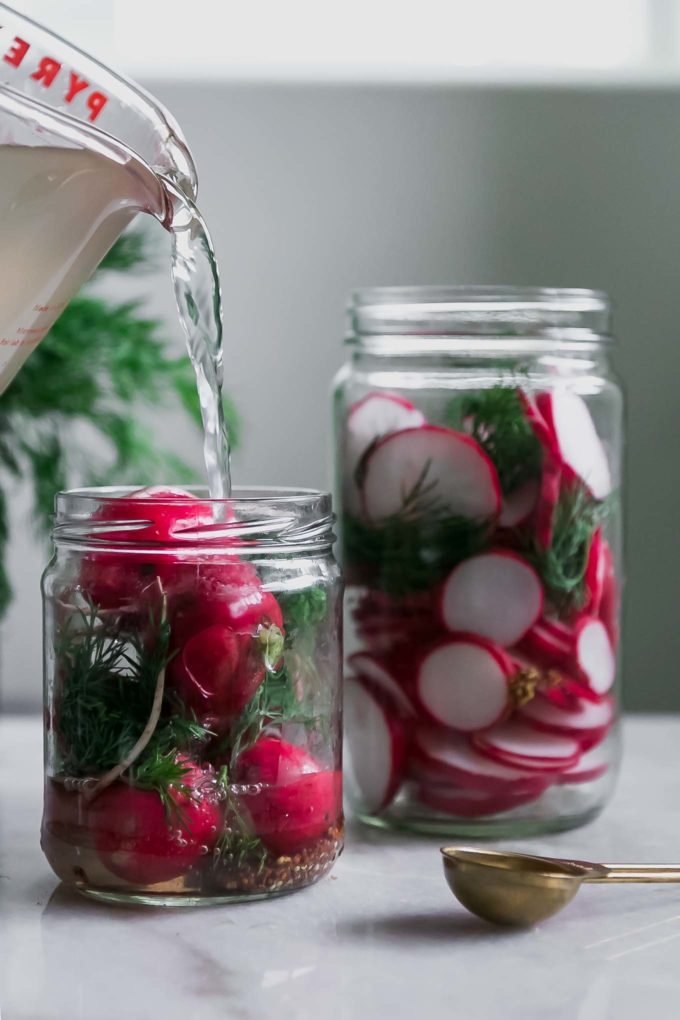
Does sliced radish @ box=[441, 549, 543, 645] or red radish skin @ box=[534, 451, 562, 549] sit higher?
red radish skin @ box=[534, 451, 562, 549]

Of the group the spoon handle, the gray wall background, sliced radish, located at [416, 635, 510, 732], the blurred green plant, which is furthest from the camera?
the gray wall background

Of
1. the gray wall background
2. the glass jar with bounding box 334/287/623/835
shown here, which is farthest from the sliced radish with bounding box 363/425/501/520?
the gray wall background

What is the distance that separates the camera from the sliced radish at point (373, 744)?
0.73 meters

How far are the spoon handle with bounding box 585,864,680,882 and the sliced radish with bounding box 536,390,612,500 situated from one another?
211 mm

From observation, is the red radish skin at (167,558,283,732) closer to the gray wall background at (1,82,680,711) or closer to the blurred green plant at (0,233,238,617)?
the blurred green plant at (0,233,238,617)

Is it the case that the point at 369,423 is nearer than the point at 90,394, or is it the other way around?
the point at 369,423

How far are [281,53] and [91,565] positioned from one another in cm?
105

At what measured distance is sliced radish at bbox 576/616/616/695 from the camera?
0.73m

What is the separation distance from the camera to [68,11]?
1.52m

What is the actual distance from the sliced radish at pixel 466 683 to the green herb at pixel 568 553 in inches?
1.9

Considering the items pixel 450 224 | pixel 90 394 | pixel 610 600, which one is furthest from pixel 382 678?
pixel 450 224

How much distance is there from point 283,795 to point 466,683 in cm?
15

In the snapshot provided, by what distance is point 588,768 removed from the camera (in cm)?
75

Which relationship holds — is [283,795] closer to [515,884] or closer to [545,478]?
[515,884]
